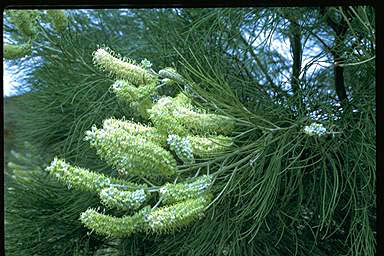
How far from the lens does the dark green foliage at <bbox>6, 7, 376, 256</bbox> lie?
550mm

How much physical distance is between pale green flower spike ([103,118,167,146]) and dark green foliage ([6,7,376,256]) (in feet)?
0.11

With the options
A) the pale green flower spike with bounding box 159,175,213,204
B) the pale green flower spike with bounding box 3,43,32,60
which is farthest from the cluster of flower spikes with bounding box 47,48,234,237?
the pale green flower spike with bounding box 3,43,32,60

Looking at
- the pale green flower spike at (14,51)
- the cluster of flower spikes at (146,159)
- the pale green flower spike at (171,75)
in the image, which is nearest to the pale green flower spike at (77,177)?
the cluster of flower spikes at (146,159)

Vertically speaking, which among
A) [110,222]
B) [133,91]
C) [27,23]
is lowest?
[110,222]

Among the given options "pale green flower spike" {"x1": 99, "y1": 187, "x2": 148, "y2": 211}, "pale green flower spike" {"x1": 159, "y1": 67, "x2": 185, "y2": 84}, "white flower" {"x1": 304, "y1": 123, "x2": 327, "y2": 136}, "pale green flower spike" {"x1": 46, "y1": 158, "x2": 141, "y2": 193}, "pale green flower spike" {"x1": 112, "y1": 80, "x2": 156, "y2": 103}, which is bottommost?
"pale green flower spike" {"x1": 99, "y1": 187, "x2": 148, "y2": 211}

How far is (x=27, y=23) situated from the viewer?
671 millimetres

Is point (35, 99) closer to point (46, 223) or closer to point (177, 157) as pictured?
point (46, 223)

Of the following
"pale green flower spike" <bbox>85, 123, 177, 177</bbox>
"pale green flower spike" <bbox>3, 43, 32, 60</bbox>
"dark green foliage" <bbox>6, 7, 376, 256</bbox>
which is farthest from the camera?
"pale green flower spike" <bbox>3, 43, 32, 60</bbox>

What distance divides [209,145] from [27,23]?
0.29 meters

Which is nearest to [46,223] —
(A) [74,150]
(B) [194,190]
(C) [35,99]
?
(A) [74,150]

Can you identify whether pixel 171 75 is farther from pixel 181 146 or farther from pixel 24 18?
pixel 24 18

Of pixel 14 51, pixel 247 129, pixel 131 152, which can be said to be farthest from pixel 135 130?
pixel 14 51

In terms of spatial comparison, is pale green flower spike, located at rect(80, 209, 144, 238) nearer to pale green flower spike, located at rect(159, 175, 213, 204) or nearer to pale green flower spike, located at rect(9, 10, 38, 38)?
pale green flower spike, located at rect(159, 175, 213, 204)

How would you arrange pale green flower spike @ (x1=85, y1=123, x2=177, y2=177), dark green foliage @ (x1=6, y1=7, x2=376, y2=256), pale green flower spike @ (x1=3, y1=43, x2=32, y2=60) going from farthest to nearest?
pale green flower spike @ (x1=3, y1=43, x2=32, y2=60), dark green foliage @ (x1=6, y1=7, x2=376, y2=256), pale green flower spike @ (x1=85, y1=123, x2=177, y2=177)
